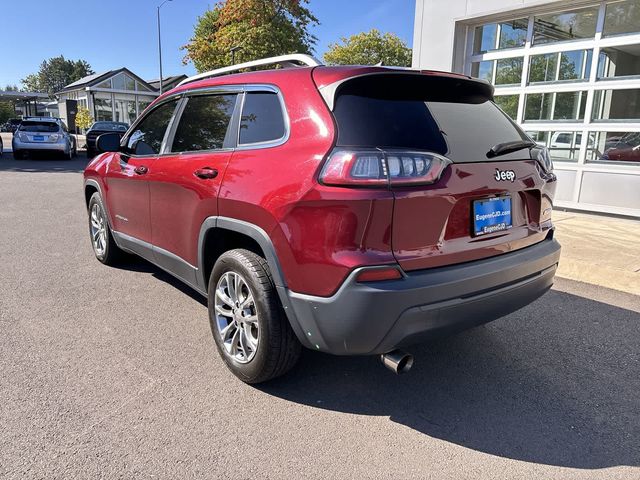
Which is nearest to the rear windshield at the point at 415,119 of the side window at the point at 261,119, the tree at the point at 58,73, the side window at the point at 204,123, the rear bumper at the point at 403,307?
the side window at the point at 261,119

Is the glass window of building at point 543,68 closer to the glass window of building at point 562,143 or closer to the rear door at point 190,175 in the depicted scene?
the glass window of building at point 562,143

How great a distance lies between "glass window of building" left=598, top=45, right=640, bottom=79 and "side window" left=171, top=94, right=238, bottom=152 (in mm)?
7030

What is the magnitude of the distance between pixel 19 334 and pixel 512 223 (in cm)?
342

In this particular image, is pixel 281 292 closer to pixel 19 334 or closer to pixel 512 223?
pixel 512 223

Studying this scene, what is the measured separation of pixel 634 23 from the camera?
751cm

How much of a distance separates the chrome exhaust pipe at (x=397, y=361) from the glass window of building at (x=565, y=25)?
7675 millimetres

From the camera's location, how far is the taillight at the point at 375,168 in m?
2.29

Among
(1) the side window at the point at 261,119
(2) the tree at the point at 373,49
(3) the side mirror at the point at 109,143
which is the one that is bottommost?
(3) the side mirror at the point at 109,143

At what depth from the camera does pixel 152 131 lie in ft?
13.9

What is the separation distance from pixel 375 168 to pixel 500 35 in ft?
26.4

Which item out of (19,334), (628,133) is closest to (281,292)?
(19,334)

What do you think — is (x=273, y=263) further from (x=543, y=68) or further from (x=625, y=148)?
(x=543, y=68)

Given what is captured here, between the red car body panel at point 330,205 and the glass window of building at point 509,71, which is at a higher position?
the glass window of building at point 509,71

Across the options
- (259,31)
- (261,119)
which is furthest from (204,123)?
(259,31)
